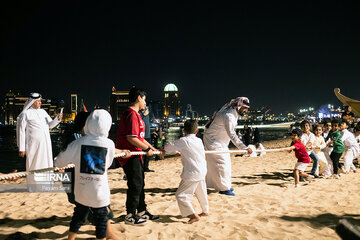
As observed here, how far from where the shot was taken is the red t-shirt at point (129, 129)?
11.8 ft

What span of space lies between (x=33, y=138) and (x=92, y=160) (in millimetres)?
3440

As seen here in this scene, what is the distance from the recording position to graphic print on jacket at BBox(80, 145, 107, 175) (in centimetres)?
263

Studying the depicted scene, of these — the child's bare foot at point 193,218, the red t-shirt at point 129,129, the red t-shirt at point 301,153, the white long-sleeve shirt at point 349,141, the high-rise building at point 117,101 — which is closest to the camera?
the red t-shirt at point 129,129

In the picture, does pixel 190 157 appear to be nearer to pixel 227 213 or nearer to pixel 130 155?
pixel 130 155

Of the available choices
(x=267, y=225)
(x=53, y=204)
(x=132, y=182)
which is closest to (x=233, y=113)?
(x=267, y=225)

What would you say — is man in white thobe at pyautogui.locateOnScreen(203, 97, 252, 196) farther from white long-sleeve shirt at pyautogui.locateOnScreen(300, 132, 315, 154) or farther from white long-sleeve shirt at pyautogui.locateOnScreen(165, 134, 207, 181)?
white long-sleeve shirt at pyautogui.locateOnScreen(300, 132, 315, 154)

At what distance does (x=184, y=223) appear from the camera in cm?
381

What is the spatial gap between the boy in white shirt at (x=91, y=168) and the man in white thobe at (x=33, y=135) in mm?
3068

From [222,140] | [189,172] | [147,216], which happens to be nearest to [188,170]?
[189,172]

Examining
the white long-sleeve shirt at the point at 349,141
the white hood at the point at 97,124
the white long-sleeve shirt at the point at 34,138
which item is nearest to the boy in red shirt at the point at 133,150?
the white hood at the point at 97,124

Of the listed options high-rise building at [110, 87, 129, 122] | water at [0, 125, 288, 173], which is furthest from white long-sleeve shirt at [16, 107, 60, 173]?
high-rise building at [110, 87, 129, 122]

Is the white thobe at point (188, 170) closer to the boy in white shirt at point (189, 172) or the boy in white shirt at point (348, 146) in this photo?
the boy in white shirt at point (189, 172)

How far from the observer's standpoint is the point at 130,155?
3.25 m

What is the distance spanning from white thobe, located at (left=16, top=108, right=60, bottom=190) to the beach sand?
764 mm
